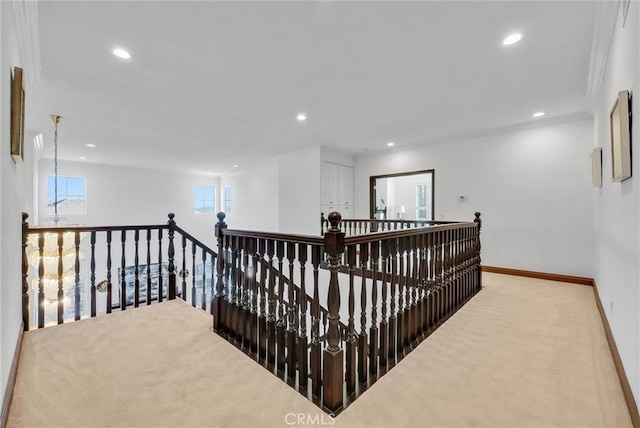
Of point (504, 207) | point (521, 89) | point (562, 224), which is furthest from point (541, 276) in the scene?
point (521, 89)

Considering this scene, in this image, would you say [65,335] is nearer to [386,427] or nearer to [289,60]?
[386,427]

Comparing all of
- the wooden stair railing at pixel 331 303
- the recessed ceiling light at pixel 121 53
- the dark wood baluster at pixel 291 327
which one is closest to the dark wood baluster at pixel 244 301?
the wooden stair railing at pixel 331 303

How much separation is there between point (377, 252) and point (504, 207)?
4136 millimetres

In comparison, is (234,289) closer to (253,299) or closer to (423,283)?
(253,299)

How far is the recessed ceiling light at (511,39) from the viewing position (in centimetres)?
236

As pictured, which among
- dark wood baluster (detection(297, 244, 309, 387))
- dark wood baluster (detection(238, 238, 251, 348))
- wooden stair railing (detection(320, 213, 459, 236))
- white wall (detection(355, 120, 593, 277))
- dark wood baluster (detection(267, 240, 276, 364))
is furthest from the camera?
wooden stair railing (detection(320, 213, 459, 236))

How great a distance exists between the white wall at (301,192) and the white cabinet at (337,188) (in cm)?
21

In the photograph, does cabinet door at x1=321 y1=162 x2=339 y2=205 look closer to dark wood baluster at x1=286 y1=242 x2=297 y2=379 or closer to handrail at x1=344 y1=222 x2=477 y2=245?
handrail at x1=344 y1=222 x2=477 y2=245

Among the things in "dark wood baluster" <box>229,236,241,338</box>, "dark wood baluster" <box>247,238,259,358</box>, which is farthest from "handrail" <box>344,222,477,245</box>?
"dark wood baluster" <box>229,236,241,338</box>

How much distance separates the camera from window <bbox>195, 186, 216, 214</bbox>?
10.2 metres

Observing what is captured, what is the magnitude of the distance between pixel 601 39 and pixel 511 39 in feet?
2.29

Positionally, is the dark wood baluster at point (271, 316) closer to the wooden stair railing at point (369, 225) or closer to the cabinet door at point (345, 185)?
the wooden stair railing at point (369, 225)

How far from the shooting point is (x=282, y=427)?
1394 millimetres

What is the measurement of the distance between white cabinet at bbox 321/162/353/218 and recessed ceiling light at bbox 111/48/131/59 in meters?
4.19
